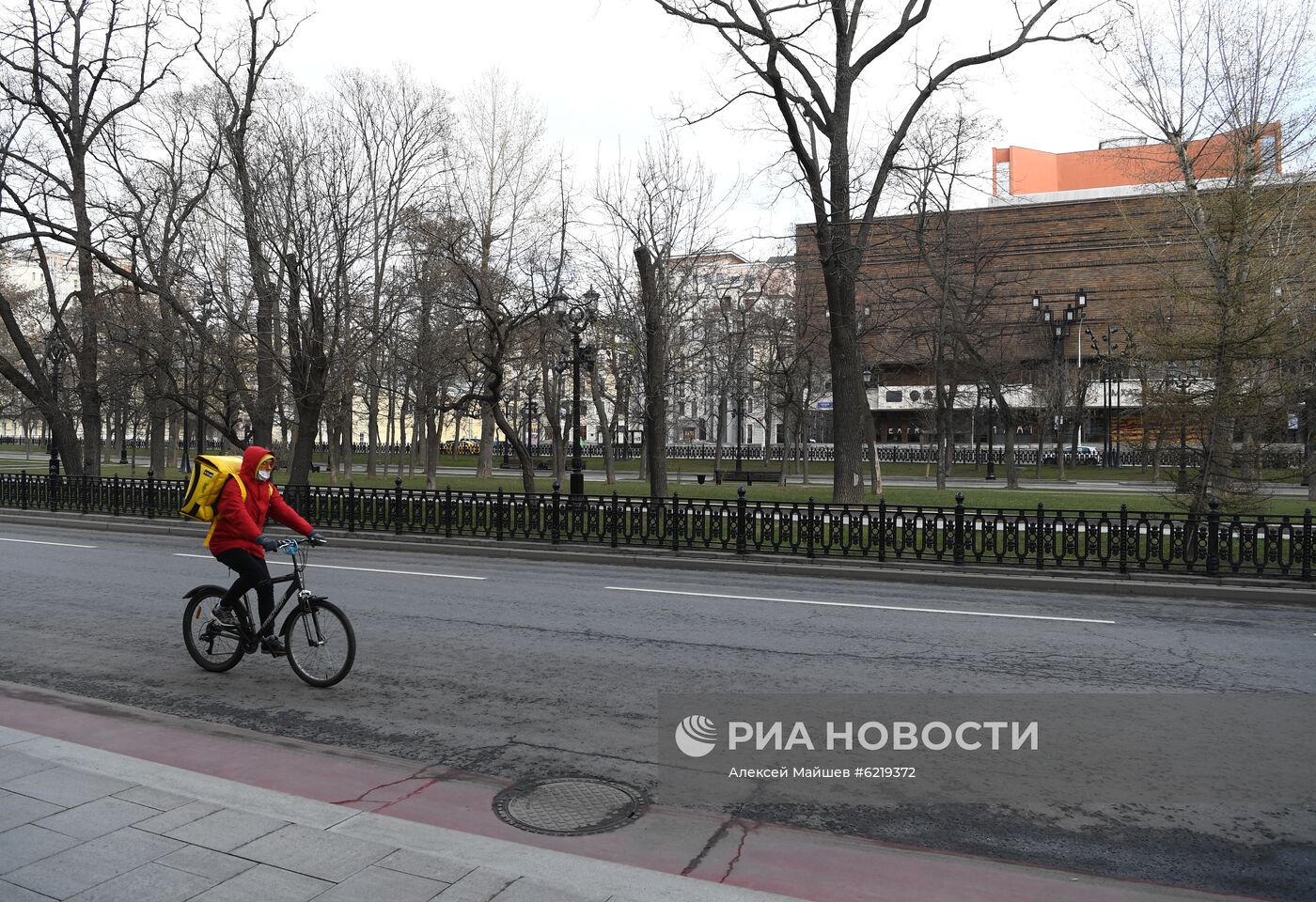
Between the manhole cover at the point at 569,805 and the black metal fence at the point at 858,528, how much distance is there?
34.3 feet

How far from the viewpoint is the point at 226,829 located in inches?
165

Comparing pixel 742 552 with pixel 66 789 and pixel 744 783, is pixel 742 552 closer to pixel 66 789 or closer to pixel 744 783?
pixel 744 783

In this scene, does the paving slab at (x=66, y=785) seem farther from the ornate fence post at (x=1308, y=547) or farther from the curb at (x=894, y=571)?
the ornate fence post at (x=1308, y=547)

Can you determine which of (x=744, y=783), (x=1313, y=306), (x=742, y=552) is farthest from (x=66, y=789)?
(x=1313, y=306)

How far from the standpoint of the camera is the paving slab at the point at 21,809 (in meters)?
4.25

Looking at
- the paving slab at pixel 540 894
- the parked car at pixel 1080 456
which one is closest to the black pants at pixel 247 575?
the paving slab at pixel 540 894

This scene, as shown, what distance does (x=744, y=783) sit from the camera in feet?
17.2

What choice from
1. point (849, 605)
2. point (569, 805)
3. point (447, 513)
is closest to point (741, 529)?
point (849, 605)

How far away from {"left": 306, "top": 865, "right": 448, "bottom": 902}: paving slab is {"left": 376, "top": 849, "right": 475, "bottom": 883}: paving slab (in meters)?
A: 0.04

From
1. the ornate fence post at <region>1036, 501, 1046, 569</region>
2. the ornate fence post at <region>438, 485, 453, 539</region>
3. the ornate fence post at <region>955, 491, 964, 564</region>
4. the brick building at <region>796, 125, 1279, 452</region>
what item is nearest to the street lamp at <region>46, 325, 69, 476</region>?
the ornate fence post at <region>438, 485, 453, 539</region>

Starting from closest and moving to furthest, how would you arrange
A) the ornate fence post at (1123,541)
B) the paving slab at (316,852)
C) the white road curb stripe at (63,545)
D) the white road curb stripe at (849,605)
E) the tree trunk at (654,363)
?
the paving slab at (316,852), the white road curb stripe at (849,605), the ornate fence post at (1123,541), the white road curb stripe at (63,545), the tree trunk at (654,363)

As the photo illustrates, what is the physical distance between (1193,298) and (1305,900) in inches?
498

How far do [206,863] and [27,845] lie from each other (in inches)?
35.9

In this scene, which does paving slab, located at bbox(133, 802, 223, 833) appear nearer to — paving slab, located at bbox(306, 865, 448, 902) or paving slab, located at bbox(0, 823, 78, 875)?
paving slab, located at bbox(0, 823, 78, 875)
